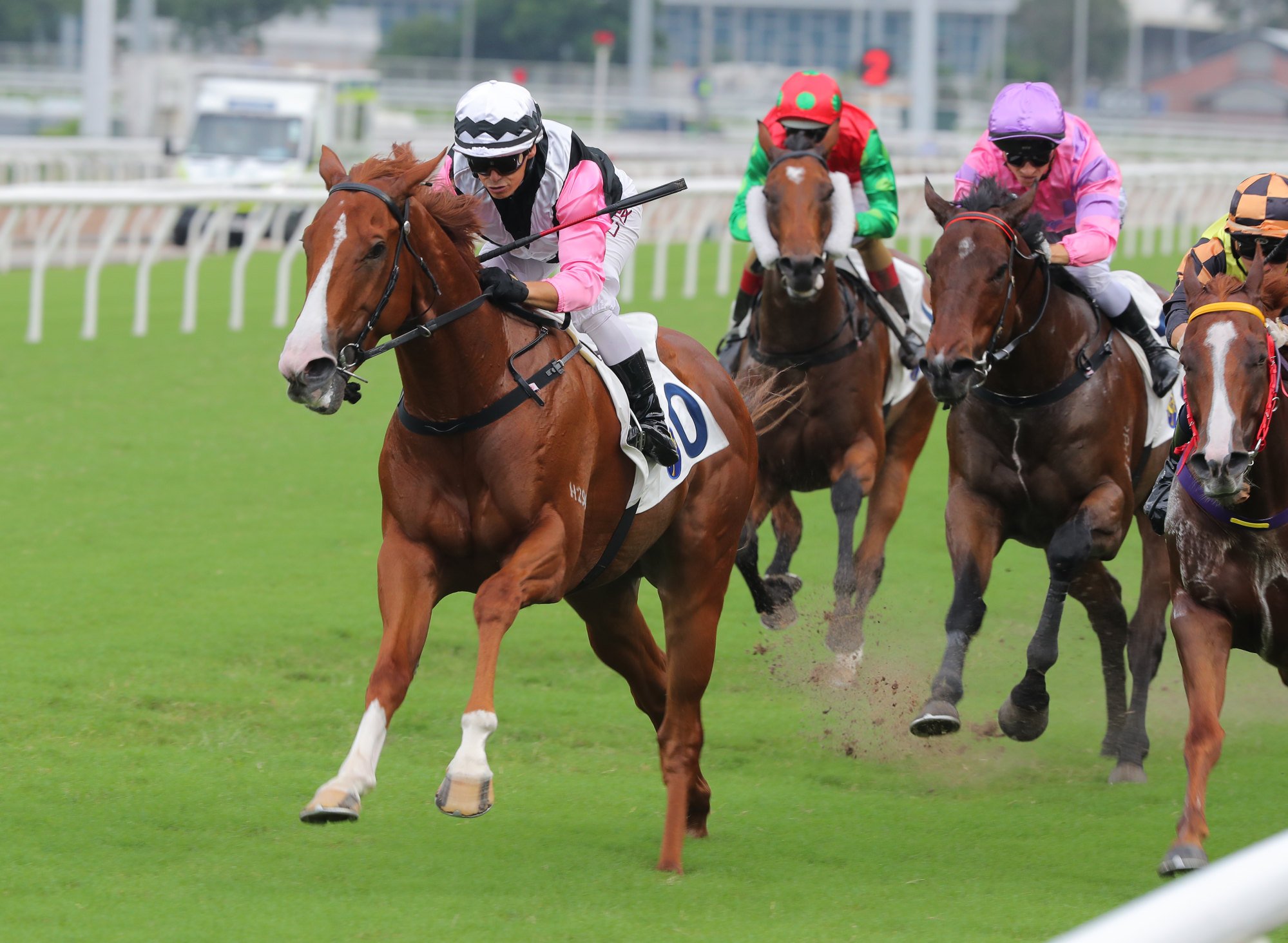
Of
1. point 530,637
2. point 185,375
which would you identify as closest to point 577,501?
point 530,637

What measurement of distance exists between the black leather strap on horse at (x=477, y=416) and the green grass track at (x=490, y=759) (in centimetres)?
104

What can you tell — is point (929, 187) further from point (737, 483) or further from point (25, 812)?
point (25, 812)

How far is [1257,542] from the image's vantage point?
436cm

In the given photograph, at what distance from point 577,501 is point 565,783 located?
1.28m

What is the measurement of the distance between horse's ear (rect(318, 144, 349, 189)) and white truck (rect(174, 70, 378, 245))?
56.7ft

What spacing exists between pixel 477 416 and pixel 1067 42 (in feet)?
262

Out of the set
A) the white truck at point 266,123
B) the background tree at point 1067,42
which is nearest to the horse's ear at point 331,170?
the white truck at point 266,123

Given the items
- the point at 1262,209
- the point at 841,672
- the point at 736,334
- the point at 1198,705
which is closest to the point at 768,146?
the point at 736,334

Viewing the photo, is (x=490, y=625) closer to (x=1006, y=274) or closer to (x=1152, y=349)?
(x=1006, y=274)

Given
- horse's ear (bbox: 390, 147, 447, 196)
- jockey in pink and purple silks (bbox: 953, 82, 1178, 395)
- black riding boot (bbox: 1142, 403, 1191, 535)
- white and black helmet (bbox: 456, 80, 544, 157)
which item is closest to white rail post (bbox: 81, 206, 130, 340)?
jockey in pink and purple silks (bbox: 953, 82, 1178, 395)

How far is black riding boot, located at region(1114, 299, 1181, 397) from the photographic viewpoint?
588cm

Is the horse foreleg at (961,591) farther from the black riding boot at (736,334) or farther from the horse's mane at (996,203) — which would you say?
the black riding boot at (736,334)

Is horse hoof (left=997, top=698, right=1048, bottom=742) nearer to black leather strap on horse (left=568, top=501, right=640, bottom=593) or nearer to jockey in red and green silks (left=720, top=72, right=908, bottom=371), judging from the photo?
black leather strap on horse (left=568, top=501, right=640, bottom=593)

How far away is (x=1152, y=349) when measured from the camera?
232 inches
